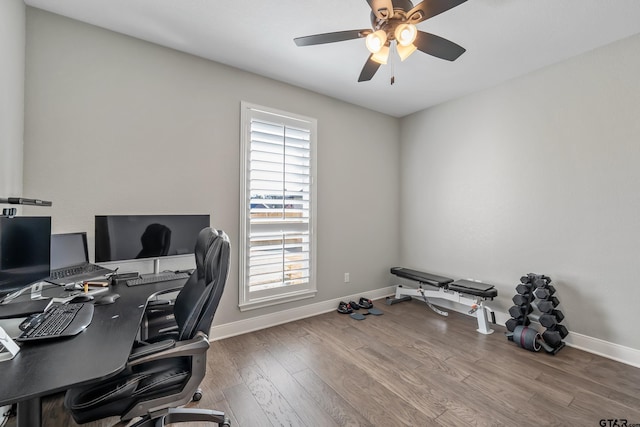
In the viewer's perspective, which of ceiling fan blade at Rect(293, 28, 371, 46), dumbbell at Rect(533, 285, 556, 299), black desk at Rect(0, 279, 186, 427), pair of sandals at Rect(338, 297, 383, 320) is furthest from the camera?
pair of sandals at Rect(338, 297, 383, 320)

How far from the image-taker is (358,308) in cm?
357

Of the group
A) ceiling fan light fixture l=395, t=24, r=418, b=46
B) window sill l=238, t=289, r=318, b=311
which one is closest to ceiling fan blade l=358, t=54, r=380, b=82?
ceiling fan light fixture l=395, t=24, r=418, b=46

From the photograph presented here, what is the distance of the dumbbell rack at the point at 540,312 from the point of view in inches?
97.9

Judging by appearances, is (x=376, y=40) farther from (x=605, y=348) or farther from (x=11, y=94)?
(x=605, y=348)

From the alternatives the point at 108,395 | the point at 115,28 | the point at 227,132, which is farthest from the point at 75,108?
the point at 108,395

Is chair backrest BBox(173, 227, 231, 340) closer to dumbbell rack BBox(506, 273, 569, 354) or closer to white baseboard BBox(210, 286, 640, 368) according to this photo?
white baseboard BBox(210, 286, 640, 368)

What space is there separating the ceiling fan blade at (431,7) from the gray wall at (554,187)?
6.84 feet

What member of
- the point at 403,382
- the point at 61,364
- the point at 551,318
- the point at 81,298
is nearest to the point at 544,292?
the point at 551,318

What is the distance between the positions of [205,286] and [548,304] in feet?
9.93

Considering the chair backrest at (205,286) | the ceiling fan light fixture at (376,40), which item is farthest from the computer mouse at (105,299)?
the ceiling fan light fixture at (376,40)

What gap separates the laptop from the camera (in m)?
1.80

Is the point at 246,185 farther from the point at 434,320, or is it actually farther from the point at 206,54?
the point at 434,320

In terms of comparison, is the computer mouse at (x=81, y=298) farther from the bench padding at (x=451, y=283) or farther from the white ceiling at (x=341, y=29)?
the bench padding at (x=451, y=283)

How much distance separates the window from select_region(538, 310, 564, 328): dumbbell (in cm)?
236
